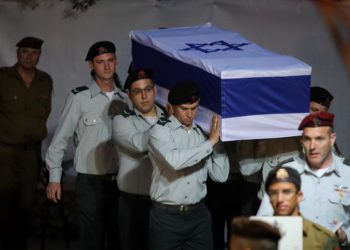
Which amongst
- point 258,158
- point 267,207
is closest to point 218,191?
point 258,158

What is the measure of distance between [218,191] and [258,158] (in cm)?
72

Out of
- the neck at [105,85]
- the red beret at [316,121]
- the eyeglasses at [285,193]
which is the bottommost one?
the neck at [105,85]

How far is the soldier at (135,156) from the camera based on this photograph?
5246 millimetres

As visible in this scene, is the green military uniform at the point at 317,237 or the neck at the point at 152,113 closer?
the green military uniform at the point at 317,237

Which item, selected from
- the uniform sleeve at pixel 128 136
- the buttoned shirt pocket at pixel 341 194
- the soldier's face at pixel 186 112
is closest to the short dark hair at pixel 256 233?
the buttoned shirt pocket at pixel 341 194

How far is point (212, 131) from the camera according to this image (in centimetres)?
481

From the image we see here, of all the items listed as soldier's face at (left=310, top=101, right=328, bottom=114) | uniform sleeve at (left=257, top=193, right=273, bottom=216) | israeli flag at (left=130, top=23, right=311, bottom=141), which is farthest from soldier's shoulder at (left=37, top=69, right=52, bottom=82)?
uniform sleeve at (left=257, top=193, right=273, bottom=216)

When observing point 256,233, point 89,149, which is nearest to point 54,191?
point 89,149

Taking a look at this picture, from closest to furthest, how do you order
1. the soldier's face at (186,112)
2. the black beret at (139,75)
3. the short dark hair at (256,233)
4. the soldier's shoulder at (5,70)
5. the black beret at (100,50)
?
1. the short dark hair at (256,233)
2. the soldier's face at (186,112)
3. the black beret at (139,75)
4. the black beret at (100,50)
5. the soldier's shoulder at (5,70)

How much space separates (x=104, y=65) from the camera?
5723 millimetres

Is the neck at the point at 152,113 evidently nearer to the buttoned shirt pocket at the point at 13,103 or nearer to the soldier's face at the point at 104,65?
the soldier's face at the point at 104,65

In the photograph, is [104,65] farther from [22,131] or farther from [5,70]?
[5,70]

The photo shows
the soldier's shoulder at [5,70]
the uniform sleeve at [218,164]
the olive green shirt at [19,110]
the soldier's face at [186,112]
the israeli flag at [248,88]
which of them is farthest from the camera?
the soldier's shoulder at [5,70]

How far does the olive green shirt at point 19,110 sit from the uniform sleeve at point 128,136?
1115mm
